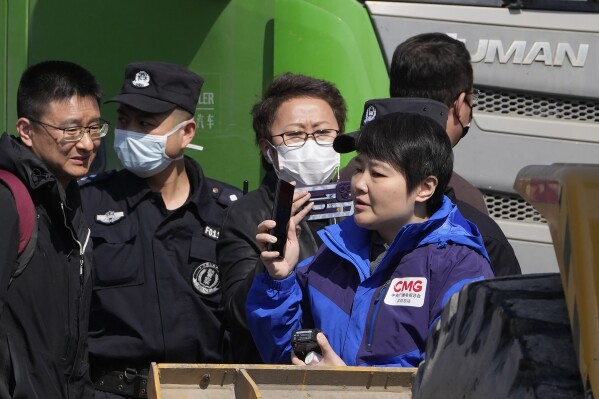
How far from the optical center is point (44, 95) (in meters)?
3.85

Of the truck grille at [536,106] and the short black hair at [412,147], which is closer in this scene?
the short black hair at [412,147]

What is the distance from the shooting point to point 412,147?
2.99 m

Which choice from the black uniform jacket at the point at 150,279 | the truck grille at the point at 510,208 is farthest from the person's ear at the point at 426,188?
the truck grille at the point at 510,208

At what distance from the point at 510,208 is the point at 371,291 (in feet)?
6.61

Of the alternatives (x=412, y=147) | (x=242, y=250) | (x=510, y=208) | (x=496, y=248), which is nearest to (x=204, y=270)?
(x=242, y=250)

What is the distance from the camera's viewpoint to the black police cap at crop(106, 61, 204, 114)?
419cm

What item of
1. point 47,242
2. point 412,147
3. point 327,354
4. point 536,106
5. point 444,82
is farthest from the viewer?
point 536,106

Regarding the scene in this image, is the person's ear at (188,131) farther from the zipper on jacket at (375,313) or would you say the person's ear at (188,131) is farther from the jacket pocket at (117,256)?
Result: the zipper on jacket at (375,313)

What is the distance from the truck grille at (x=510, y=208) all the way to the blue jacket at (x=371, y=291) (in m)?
1.74

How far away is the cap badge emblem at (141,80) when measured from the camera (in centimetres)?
422

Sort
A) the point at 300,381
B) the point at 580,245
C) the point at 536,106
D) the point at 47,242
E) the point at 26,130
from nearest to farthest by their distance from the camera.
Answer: the point at 580,245, the point at 300,381, the point at 47,242, the point at 26,130, the point at 536,106

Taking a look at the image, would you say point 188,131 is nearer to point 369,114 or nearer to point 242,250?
point 242,250

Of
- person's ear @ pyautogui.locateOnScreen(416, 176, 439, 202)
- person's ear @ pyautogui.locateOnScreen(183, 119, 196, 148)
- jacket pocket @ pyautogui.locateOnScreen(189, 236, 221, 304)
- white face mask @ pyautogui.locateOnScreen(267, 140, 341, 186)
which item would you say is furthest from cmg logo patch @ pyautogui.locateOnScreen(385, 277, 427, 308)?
person's ear @ pyautogui.locateOnScreen(183, 119, 196, 148)

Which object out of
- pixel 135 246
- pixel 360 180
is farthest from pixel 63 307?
pixel 360 180
